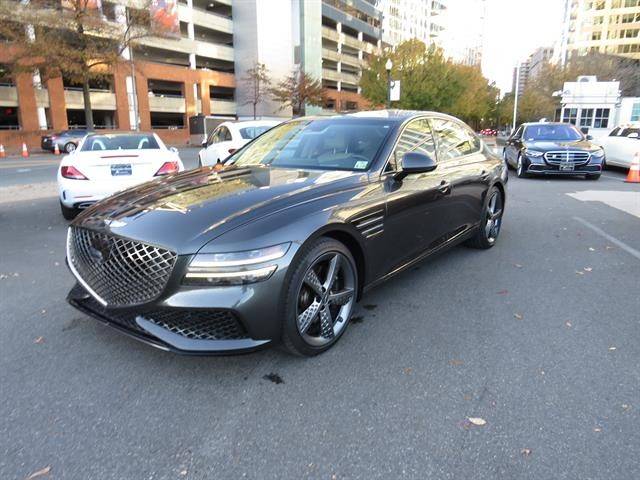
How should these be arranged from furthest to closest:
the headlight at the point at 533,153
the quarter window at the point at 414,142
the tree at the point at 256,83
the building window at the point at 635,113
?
the tree at the point at 256,83
the building window at the point at 635,113
the headlight at the point at 533,153
the quarter window at the point at 414,142

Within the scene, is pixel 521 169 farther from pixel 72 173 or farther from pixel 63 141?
pixel 63 141

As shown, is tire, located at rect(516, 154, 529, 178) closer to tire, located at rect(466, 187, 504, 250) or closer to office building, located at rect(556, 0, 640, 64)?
tire, located at rect(466, 187, 504, 250)

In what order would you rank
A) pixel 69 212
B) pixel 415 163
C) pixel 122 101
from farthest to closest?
1. pixel 122 101
2. pixel 69 212
3. pixel 415 163

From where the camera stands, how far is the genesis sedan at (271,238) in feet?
8.52

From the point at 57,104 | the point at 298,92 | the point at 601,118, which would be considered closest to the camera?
the point at 601,118

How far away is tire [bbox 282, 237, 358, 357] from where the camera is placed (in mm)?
2822

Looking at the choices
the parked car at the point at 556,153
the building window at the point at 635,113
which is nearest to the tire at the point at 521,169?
the parked car at the point at 556,153

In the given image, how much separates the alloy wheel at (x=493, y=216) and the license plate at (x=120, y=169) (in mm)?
5161

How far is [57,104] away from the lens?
121 feet

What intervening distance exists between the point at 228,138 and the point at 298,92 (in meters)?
43.6

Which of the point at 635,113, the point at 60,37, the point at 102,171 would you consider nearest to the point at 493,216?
the point at 102,171

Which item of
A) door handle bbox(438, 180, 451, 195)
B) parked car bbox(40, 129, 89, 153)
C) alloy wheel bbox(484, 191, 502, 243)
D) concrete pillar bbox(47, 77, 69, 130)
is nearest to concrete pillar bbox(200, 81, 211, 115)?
concrete pillar bbox(47, 77, 69, 130)

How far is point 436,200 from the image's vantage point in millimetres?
4266

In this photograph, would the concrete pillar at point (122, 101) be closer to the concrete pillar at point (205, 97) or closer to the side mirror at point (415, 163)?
the concrete pillar at point (205, 97)
